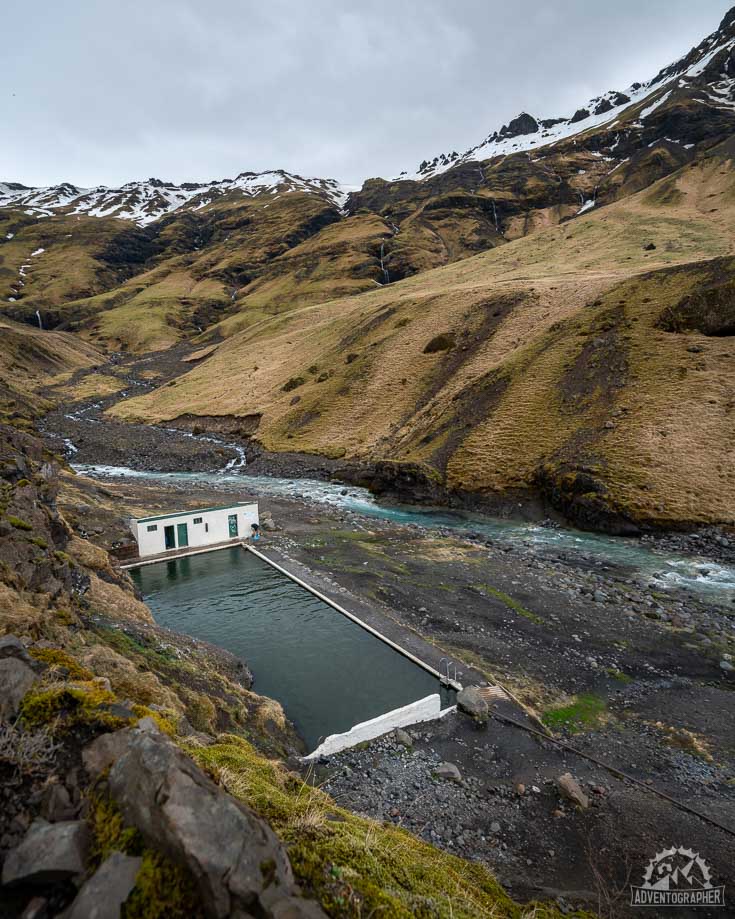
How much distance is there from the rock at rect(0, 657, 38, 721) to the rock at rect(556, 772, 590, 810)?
15481 millimetres

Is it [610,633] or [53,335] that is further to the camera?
[53,335]

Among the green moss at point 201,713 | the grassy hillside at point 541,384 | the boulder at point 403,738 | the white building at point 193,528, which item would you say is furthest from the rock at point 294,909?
the grassy hillside at point 541,384

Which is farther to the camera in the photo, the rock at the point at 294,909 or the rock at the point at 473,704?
the rock at the point at 473,704

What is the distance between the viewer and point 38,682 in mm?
6211

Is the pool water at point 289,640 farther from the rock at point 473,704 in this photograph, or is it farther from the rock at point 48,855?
the rock at point 48,855

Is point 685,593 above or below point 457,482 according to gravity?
below

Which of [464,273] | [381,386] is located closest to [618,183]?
[464,273]

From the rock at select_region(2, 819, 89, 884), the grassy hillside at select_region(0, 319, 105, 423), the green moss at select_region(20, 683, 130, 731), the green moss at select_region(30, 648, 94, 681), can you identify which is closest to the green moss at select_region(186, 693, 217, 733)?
the green moss at select_region(30, 648, 94, 681)

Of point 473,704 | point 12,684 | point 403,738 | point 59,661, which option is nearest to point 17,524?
point 59,661

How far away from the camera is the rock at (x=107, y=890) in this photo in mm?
3930

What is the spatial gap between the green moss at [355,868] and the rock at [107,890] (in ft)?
5.46

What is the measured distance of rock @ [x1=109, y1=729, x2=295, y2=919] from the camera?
13.9 feet

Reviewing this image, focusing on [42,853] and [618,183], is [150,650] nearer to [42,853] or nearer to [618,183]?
[42,853]

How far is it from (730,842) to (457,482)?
37.8 metres
